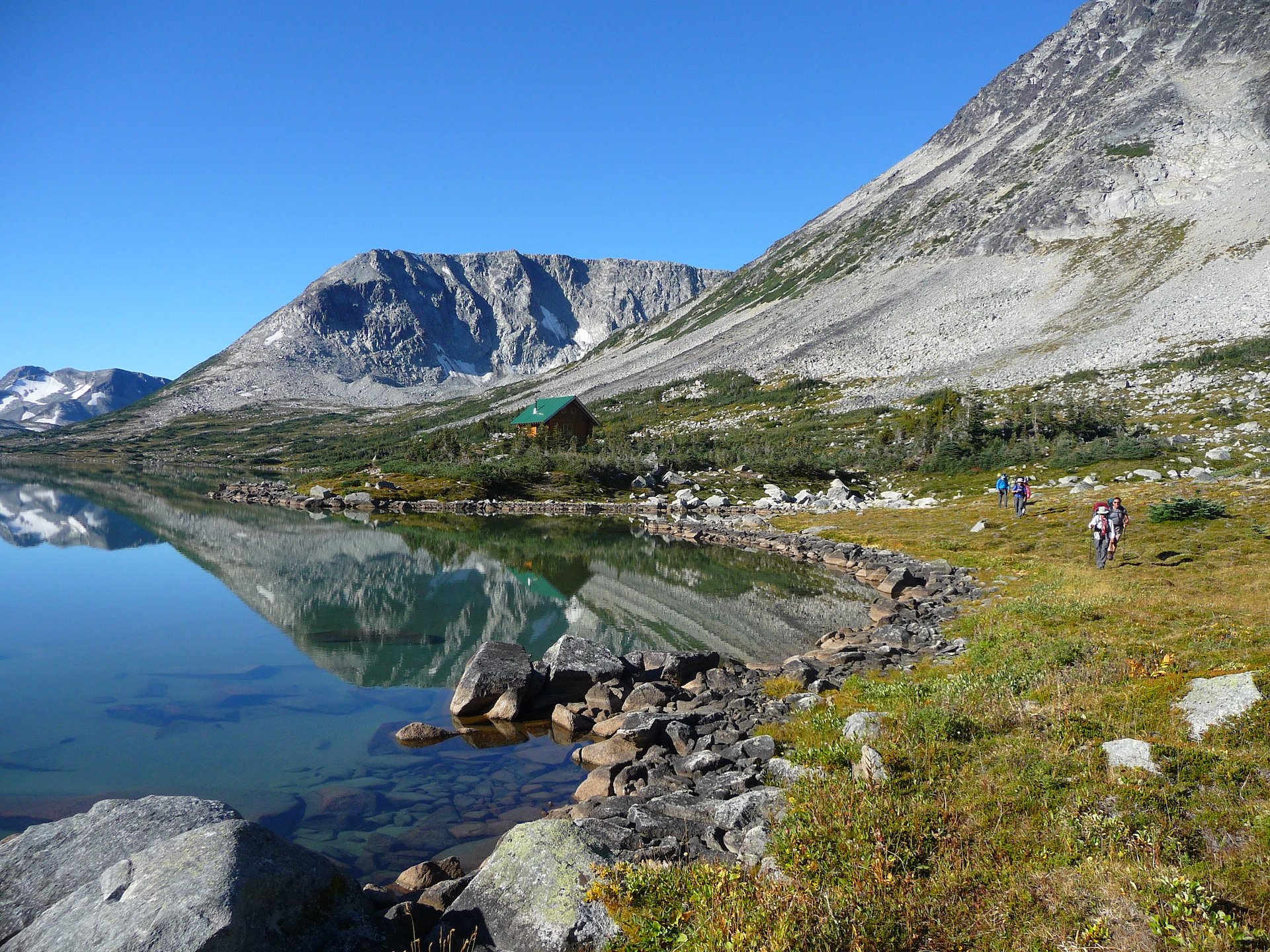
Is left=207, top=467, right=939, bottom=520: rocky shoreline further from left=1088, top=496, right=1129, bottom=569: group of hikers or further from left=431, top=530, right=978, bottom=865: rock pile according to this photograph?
left=431, top=530, right=978, bottom=865: rock pile

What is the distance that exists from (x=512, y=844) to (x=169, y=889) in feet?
10.4

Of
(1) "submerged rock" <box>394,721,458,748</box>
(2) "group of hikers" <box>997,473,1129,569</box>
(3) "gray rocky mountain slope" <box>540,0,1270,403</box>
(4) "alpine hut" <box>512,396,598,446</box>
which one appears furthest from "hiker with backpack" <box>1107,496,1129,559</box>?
(3) "gray rocky mountain slope" <box>540,0,1270,403</box>

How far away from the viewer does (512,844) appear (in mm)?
7637

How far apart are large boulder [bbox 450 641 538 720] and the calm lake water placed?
60 centimetres

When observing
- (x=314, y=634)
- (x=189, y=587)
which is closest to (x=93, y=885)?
(x=314, y=634)

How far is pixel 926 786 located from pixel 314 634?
22.3 meters

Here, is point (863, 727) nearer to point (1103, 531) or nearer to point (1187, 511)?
point (1103, 531)

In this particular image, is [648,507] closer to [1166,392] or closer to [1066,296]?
[1166,392]

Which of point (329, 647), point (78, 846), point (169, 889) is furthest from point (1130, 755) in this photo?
point (329, 647)

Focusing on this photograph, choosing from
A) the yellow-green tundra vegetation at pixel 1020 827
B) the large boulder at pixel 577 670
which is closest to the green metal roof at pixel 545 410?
the large boulder at pixel 577 670

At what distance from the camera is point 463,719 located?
16594 mm

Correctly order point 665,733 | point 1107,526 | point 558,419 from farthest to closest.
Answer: point 558,419 → point 1107,526 → point 665,733

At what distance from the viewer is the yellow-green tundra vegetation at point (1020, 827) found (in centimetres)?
543

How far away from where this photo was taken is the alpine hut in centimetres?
9419
